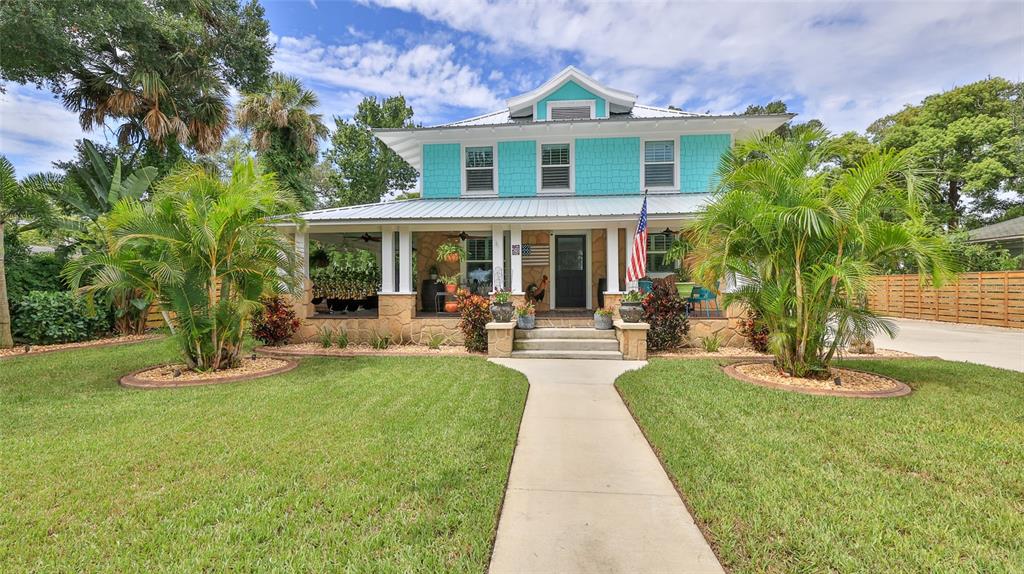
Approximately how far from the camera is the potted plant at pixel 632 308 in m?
8.32

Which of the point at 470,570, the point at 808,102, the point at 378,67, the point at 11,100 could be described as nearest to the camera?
the point at 470,570

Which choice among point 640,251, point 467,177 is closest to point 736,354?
point 640,251

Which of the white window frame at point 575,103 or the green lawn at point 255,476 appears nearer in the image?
the green lawn at point 255,476

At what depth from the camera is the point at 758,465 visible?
11.2 feet

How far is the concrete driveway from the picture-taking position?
8.05m

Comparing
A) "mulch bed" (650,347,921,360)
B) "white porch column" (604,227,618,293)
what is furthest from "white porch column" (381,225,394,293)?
"mulch bed" (650,347,921,360)

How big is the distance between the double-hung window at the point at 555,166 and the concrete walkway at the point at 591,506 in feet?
27.6

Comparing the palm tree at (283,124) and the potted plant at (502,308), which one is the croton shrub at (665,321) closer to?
the potted plant at (502,308)

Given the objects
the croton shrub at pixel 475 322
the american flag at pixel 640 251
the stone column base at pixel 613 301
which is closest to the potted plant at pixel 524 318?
the croton shrub at pixel 475 322

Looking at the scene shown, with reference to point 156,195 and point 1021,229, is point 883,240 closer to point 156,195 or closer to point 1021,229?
point 156,195

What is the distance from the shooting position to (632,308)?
8312mm

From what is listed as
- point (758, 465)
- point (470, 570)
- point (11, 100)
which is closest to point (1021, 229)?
point (758, 465)

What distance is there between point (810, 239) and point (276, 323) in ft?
32.7

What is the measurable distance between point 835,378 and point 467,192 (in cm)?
958
